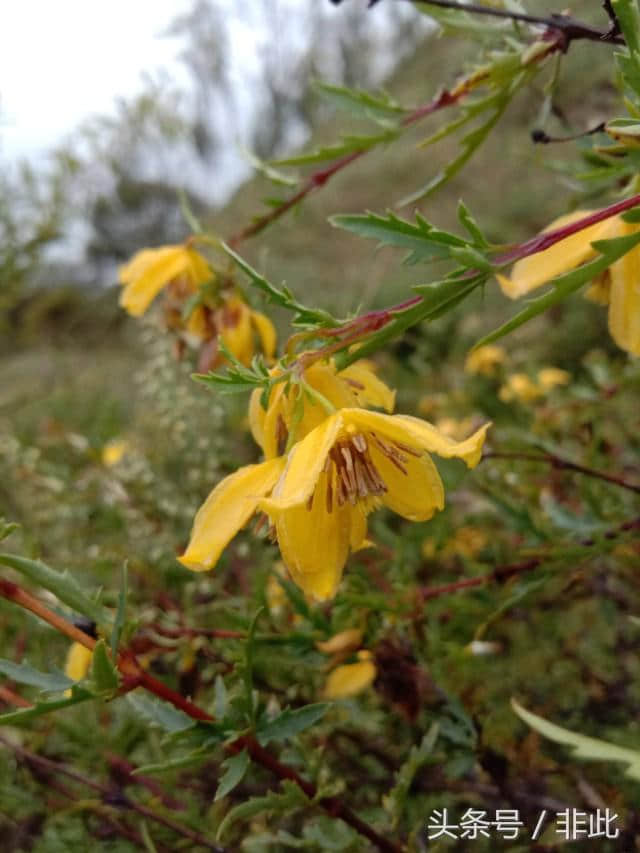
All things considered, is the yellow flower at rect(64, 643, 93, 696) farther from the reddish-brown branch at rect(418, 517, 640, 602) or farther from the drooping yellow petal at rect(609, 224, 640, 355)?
the drooping yellow petal at rect(609, 224, 640, 355)

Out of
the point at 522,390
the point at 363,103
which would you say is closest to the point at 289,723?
the point at 363,103

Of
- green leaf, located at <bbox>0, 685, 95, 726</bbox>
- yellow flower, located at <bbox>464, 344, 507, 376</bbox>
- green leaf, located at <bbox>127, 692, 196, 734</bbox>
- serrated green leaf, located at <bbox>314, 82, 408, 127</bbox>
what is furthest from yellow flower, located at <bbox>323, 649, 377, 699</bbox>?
yellow flower, located at <bbox>464, 344, 507, 376</bbox>

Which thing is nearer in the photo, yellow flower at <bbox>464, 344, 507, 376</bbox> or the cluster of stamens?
the cluster of stamens

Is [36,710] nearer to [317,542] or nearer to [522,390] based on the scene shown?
[317,542]

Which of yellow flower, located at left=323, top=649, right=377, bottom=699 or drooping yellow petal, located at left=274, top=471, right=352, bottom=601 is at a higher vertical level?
drooping yellow petal, located at left=274, top=471, right=352, bottom=601

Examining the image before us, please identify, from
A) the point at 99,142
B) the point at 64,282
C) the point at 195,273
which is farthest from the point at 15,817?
the point at 64,282

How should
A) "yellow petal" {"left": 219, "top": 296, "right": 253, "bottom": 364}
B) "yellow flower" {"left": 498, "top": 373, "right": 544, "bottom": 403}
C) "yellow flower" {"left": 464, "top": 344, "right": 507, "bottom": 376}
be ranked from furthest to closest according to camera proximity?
"yellow flower" {"left": 464, "top": 344, "right": 507, "bottom": 376} → "yellow flower" {"left": 498, "top": 373, "right": 544, "bottom": 403} → "yellow petal" {"left": 219, "top": 296, "right": 253, "bottom": 364}
